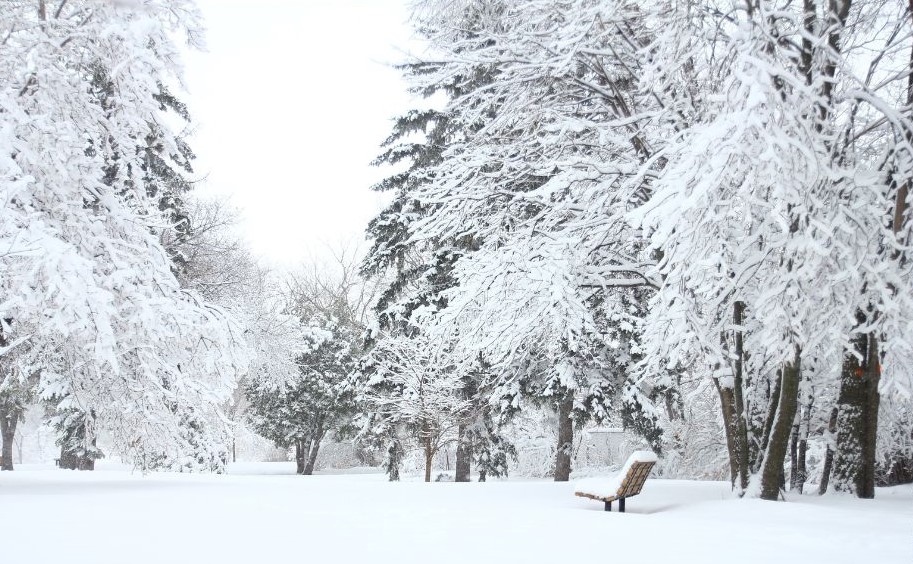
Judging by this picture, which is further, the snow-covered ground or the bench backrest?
the bench backrest

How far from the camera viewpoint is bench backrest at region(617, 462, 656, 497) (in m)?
7.70

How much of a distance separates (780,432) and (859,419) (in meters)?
1.62

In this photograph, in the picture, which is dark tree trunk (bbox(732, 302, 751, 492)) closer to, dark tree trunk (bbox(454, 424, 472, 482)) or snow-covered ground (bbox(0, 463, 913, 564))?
snow-covered ground (bbox(0, 463, 913, 564))

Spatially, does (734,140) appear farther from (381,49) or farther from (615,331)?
(615,331)

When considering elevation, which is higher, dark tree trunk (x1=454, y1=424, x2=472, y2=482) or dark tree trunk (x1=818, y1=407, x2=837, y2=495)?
dark tree trunk (x1=818, y1=407, x2=837, y2=495)

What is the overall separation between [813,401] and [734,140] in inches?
258

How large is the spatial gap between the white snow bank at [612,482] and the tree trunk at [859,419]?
2.76 meters

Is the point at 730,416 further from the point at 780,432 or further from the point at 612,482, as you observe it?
the point at 612,482

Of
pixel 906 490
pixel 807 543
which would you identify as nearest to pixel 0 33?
pixel 807 543

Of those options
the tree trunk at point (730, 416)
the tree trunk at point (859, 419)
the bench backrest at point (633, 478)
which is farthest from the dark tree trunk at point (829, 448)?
the bench backrest at point (633, 478)

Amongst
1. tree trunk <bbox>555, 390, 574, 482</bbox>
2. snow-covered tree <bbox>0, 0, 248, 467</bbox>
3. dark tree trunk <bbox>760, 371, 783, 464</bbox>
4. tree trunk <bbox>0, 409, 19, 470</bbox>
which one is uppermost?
snow-covered tree <bbox>0, 0, 248, 467</bbox>

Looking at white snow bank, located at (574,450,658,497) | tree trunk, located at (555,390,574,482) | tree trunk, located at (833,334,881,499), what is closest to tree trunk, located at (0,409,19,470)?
tree trunk, located at (555,390,574,482)

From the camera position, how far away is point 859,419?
8.62 meters

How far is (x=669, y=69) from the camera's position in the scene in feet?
23.9
